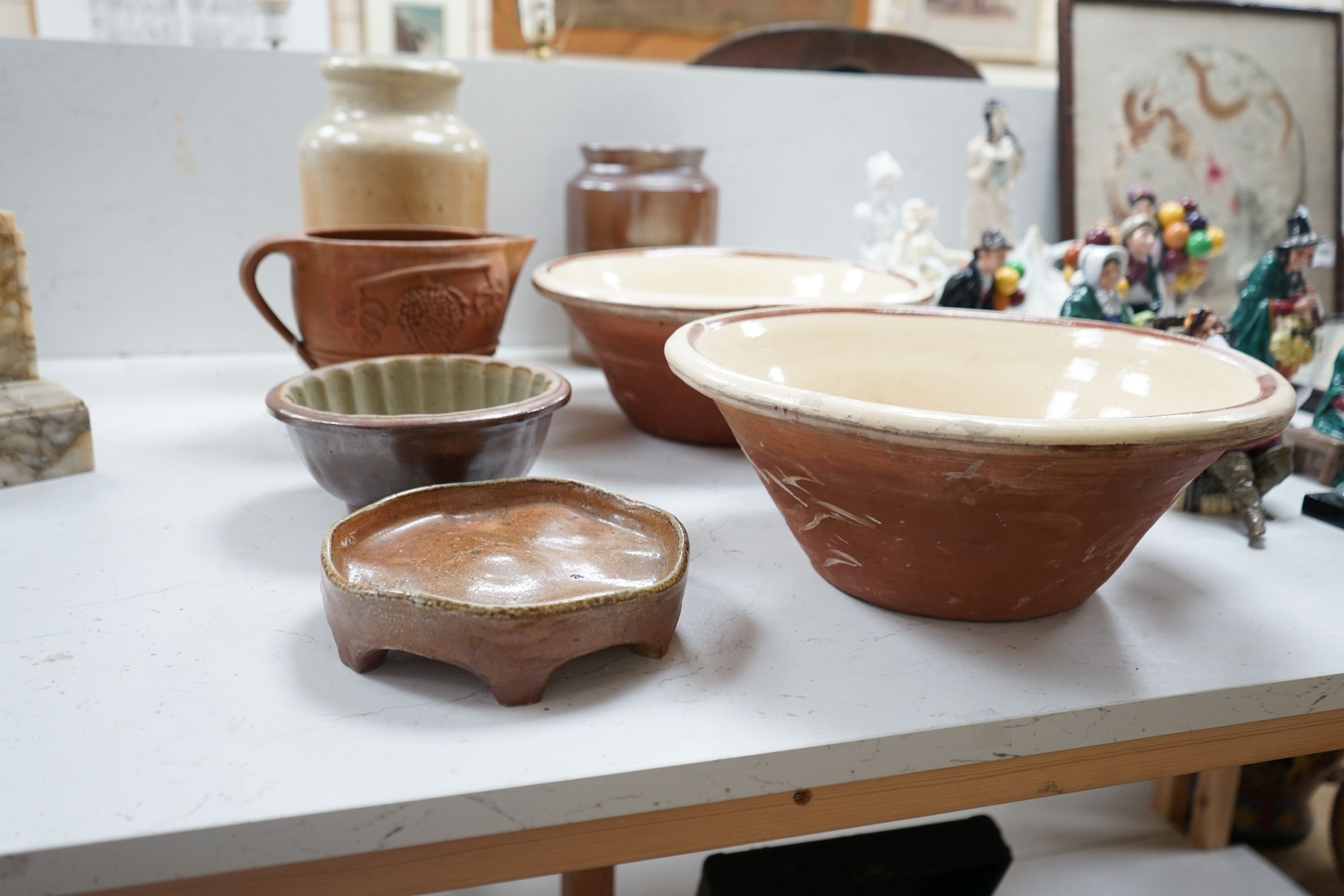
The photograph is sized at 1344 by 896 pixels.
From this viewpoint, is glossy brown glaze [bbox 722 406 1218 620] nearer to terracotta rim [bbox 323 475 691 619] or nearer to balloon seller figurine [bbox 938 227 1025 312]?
terracotta rim [bbox 323 475 691 619]

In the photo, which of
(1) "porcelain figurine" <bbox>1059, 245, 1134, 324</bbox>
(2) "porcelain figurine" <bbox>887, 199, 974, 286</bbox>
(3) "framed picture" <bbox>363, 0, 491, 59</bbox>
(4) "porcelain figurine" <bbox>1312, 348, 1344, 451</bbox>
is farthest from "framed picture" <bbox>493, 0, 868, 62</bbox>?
(4) "porcelain figurine" <bbox>1312, 348, 1344, 451</bbox>

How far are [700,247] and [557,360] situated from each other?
25cm

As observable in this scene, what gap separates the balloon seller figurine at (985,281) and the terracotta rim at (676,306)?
5 cm

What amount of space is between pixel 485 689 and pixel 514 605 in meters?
0.06

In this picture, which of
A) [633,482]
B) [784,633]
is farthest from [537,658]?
[633,482]

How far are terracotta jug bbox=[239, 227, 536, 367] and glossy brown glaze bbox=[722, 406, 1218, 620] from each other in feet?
1.27

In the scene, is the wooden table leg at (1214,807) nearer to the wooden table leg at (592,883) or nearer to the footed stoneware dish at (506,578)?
the wooden table leg at (592,883)

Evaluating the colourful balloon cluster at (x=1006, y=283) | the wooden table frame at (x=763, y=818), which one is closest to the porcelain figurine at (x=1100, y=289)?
the colourful balloon cluster at (x=1006, y=283)

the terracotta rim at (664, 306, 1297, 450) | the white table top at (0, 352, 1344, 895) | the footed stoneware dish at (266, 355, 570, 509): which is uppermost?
the terracotta rim at (664, 306, 1297, 450)

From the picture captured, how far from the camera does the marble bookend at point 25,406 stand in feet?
2.47

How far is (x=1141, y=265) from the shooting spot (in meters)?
0.98

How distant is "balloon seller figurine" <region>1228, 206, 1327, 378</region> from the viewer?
0.84 metres

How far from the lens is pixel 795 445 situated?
532 millimetres

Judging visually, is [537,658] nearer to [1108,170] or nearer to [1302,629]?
[1302,629]
